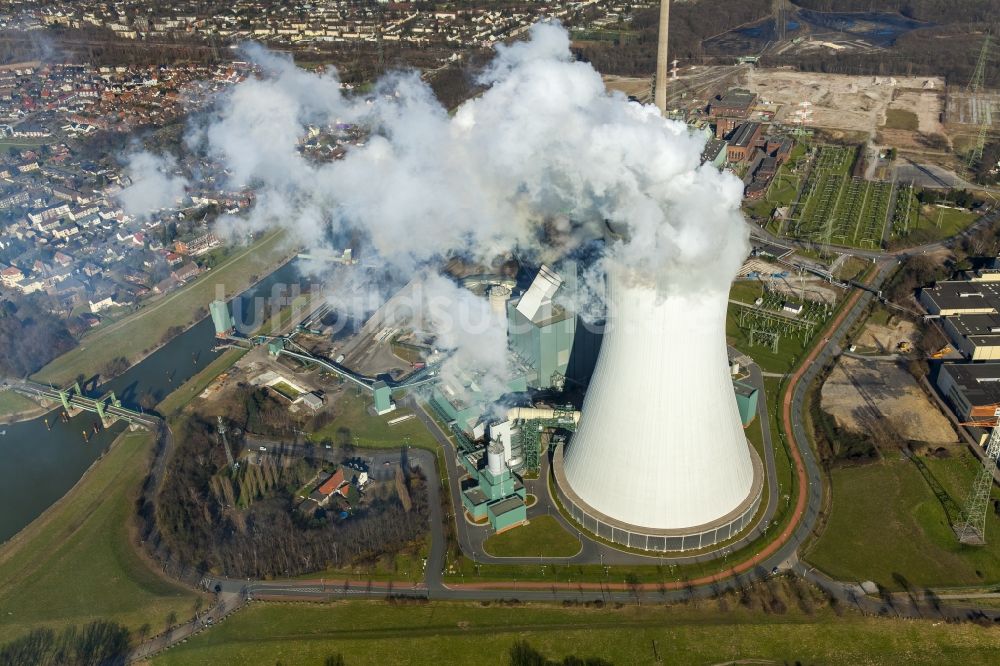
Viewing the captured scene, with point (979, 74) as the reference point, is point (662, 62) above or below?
above

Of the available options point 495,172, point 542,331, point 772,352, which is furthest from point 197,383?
point 772,352

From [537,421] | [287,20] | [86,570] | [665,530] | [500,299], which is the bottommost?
[86,570]

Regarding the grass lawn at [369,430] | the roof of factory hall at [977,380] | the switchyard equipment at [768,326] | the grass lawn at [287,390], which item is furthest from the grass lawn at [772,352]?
the grass lawn at [287,390]

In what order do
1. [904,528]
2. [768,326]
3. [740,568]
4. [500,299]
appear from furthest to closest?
[768,326] → [500,299] → [904,528] → [740,568]

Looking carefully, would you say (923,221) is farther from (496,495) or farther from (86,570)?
(86,570)

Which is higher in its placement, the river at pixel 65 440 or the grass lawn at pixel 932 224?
the grass lawn at pixel 932 224

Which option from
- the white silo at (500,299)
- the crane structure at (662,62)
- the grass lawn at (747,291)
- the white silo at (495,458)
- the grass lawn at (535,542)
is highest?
the crane structure at (662,62)

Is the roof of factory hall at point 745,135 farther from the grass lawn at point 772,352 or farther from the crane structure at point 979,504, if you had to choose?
the crane structure at point 979,504
